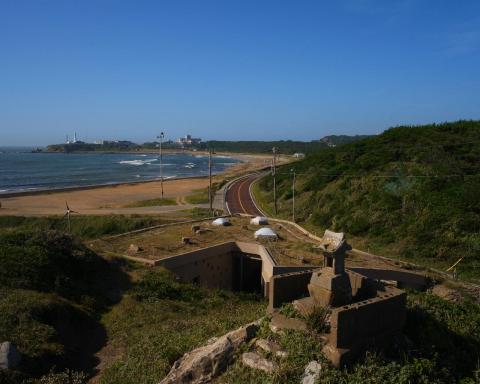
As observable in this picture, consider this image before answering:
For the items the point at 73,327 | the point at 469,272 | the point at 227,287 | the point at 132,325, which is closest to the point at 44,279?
the point at 73,327

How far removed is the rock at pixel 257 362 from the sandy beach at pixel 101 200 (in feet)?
122

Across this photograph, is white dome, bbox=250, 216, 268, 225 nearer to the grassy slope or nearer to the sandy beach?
the grassy slope

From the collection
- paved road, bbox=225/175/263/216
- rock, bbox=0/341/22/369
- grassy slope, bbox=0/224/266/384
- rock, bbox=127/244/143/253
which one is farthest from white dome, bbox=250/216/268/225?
rock, bbox=0/341/22/369

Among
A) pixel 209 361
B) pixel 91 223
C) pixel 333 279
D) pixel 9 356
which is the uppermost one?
pixel 333 279

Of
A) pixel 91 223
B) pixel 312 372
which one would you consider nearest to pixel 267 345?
pixel 312 372

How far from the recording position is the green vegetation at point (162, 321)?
11945 millimetres

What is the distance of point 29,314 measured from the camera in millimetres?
14398

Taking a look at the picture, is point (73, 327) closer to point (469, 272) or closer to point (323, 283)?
point (323, 283)

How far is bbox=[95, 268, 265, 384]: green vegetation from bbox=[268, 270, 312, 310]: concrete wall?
2.30 m

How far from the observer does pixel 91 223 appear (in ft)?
132

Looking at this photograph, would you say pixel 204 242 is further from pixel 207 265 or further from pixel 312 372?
pixel 312 372

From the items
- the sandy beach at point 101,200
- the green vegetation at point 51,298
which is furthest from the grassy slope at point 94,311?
the sandy beach at point 101,200

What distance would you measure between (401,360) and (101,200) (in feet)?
187

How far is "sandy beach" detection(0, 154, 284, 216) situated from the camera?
49.4 m
